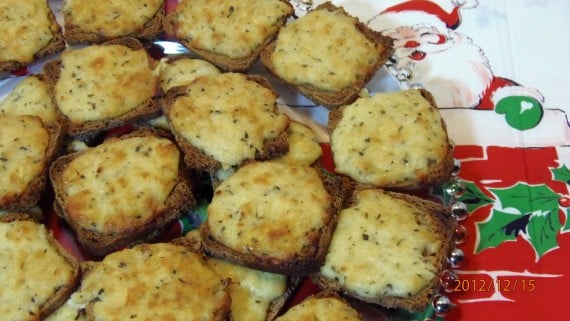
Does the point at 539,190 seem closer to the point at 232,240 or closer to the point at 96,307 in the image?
the point at 232,240

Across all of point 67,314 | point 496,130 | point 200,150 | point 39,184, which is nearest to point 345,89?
point 200,150

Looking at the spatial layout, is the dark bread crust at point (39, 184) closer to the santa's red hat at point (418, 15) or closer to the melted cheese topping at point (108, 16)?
the melted cheese topping at point (108, 16)

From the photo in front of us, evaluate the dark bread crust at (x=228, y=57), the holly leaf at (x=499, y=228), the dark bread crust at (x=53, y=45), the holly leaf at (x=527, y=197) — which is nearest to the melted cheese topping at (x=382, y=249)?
the holly leaf at (x=499, y=228)

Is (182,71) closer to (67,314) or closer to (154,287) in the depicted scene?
(154,287)

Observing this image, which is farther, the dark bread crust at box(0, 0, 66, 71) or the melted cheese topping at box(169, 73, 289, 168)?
the dark bread crust at box(0, 0, 66, 71)

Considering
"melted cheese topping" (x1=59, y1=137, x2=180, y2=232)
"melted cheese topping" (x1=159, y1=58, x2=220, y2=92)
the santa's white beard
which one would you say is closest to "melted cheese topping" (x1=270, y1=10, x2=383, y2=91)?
"melted cheese topping" (x1=159, y1=58, x2=220, y2=92)

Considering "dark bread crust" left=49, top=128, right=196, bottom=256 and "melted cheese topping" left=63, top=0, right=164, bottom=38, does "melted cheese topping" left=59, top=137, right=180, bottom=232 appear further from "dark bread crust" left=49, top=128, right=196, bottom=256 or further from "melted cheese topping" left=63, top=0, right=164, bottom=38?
"melted cheese topping" left=63, top=0, right=164, bottom=38
